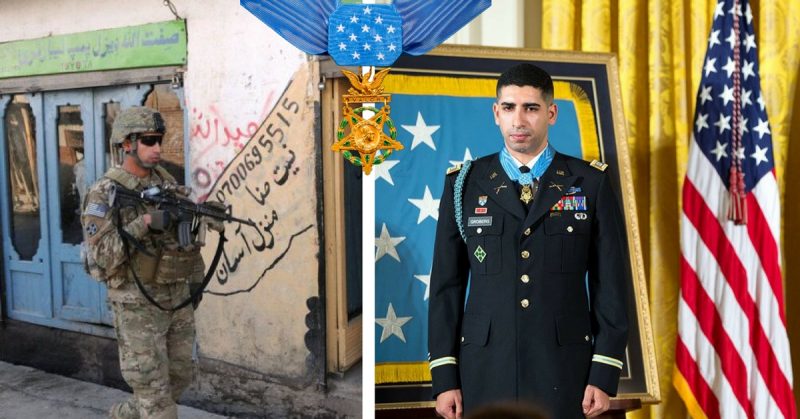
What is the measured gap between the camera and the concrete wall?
2.11 metres

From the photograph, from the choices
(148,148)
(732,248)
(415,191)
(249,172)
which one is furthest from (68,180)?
(732,248)

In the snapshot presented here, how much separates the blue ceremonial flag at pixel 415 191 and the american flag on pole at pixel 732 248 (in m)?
0.91

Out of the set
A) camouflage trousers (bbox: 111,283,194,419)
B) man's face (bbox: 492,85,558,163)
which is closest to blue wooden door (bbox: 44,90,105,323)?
camouflage trousers (bbox: 111,283,194,419)

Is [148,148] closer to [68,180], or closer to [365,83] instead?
[68,180]

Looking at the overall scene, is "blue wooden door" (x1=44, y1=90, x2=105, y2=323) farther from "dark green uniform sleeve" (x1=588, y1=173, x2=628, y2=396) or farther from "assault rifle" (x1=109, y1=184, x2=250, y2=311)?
"dark green uniform sleeve" (x1=588, y1=173, x2=628, y2=396)

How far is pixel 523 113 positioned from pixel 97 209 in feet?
3.76

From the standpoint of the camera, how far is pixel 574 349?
1966mm

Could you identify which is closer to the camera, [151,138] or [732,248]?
[151,138]

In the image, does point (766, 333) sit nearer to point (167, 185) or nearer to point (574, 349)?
point (574, 349)

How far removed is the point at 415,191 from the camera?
2.34 m

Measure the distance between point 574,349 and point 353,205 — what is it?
70 centimetres

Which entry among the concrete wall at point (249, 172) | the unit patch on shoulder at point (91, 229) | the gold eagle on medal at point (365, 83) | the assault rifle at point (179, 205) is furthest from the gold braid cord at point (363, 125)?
the unit patch on shoulder at point (91, 229)

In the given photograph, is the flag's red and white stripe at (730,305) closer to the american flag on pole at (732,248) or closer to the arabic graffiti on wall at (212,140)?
the american flag on pole at (732,248)

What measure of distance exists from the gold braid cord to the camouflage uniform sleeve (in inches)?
22.9
